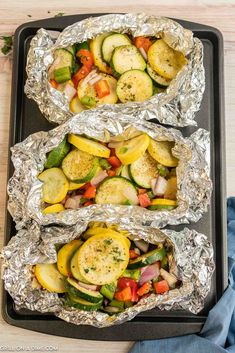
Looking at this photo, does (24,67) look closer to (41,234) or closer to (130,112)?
(130,112)

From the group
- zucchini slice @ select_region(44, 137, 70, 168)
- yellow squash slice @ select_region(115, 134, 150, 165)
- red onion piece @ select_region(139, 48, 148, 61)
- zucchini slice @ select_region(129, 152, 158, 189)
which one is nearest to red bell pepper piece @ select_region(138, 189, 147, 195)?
zucchini slice @ select_region(129, 152, 158, 189)

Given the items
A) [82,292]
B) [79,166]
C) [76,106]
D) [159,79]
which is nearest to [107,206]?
[79,166]

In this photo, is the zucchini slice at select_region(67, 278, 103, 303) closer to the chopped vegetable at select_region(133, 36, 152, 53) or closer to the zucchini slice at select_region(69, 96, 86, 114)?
the zucchini slice at select_region(69, 96, 86, 114)

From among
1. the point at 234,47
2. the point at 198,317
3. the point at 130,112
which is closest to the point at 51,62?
the point at 130,112

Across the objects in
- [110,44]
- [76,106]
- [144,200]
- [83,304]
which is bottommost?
[83,304]

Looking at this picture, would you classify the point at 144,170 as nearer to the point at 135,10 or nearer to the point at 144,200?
the point at 144,200

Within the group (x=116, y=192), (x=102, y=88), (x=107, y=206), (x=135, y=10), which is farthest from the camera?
(x=135, y=10)
